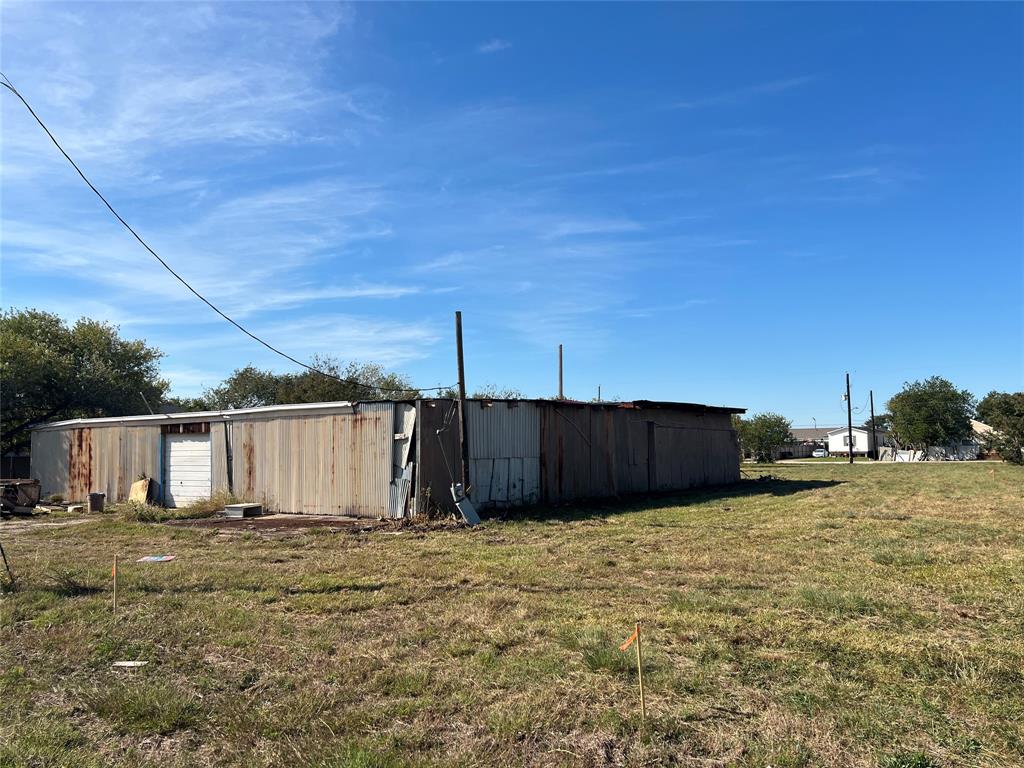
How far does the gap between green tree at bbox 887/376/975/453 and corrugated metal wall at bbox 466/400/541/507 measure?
2827 inches

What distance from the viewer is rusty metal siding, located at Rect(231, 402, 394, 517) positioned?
1836cm

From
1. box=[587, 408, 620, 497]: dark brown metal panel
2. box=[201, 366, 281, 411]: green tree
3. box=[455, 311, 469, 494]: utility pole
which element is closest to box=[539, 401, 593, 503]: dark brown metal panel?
box=[587, 408, 620, 497]: dark brown metal panel

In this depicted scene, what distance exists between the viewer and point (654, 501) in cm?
2280

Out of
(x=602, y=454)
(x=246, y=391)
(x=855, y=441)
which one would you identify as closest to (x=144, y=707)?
(x=602, y=454)

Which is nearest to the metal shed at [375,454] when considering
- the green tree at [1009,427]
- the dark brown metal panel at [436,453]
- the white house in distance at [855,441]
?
the dark brown metal panel at [436,453]

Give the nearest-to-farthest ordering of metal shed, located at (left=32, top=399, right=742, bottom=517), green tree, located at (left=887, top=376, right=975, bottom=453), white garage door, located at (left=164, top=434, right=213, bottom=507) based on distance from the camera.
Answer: metal shed, located at (left=32, top=399, right=742, bottom=517) → white garage door, located at (left=164, top=434, right=213, bottom=507) → green tree, located at (left=887, top=376, right=975, bottom=453)

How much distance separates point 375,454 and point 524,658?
1294 centimetres

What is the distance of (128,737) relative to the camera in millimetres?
4668

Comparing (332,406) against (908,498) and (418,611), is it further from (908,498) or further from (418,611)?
(908,498)

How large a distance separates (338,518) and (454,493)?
10.3 ft

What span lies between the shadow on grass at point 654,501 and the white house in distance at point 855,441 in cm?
7686

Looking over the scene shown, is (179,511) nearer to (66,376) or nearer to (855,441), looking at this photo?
(66,376)

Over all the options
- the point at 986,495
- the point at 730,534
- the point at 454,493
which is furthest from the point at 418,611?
the point at 986,495

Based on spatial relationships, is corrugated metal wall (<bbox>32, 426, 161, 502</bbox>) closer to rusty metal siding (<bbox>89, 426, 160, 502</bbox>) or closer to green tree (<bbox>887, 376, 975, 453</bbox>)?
rusty metal siding (<bbox>89, 426, 160, 502</bbox>)
